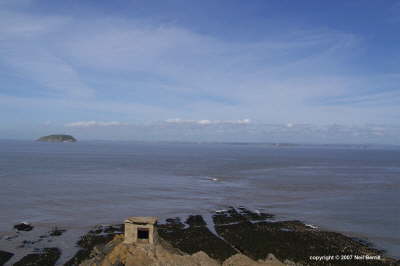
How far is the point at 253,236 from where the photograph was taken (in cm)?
3809

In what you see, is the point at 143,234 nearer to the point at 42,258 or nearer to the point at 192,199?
the point at 42,258

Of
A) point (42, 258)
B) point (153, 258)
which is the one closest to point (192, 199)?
point (42, 258)

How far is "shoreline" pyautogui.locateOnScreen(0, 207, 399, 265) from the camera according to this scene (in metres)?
32.7

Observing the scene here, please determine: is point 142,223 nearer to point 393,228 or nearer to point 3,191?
point 393,228

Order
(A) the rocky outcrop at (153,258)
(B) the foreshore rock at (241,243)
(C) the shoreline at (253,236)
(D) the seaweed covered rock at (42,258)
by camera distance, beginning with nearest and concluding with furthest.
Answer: (A) the rocky outcrop at (153,258), (B) the foreshore rock at (241,243), (D) the seaweed covered rock at (42,258), (C) the shoreline at (253,236)

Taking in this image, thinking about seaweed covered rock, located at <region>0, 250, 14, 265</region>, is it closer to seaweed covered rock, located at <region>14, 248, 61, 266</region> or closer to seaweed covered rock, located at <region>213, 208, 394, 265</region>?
seaweed covered rock, located at <region>14, 248, 61, 266</region>

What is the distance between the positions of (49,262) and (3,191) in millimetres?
39035

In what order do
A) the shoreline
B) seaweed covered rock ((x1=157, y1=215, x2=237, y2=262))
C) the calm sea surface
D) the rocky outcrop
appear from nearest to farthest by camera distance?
the rocky outcrop, the shoreline, seaweed covered rock ((x1=157, y1=215, x2=237, y2=262)), the calm sea surface

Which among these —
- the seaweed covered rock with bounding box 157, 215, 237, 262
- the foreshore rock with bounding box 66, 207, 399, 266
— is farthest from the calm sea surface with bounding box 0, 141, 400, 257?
the seaweed covered rock with bounding box 157, 215, 237, 262

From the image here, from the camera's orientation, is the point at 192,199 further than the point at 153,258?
Yes

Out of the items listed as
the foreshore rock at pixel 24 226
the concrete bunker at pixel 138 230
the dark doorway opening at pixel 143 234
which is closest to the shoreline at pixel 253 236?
the foreshore rock at pixel 24 226

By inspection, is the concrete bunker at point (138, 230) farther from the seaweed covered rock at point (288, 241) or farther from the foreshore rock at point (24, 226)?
the foreshore rock at point (24, 226)

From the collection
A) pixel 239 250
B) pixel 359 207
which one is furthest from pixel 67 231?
pixel 359 207

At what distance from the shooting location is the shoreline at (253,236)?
107ft
